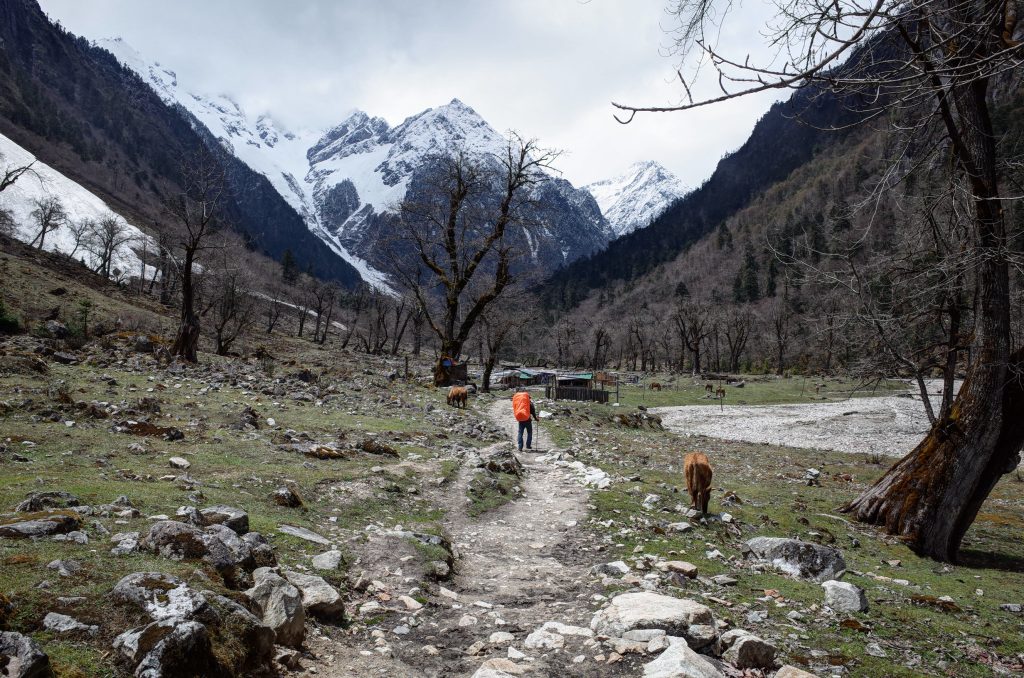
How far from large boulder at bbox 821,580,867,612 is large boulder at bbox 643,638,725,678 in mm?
2402

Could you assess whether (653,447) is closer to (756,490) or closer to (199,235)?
(756,490)

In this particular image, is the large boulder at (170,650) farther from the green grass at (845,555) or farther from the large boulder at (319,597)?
the green grass at (845,555)

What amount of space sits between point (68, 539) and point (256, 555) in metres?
1.41

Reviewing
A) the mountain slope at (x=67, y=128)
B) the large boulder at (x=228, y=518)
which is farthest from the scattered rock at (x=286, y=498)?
the mountain slope at (x=67, y=128)

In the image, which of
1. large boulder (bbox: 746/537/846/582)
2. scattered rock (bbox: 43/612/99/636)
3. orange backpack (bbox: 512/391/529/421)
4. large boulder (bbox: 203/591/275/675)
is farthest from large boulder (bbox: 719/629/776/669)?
orange backpack (bbox: 512/391/529/421)

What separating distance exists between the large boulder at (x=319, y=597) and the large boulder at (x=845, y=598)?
16.2ft

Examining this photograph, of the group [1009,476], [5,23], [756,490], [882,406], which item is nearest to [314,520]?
[756,490]

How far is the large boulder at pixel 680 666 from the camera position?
3.86 m

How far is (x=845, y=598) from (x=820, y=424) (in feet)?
113

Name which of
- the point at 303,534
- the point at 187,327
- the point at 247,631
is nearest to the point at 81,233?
the point at 187,327

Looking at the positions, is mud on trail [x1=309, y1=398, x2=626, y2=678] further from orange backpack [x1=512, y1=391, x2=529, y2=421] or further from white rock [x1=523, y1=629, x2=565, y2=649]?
orange backpack [x1=512, y1=391, x2=529, y2=421]

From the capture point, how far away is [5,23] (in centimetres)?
18400

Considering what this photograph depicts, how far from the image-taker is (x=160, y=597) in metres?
3.59

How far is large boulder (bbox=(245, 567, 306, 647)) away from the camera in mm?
4082
